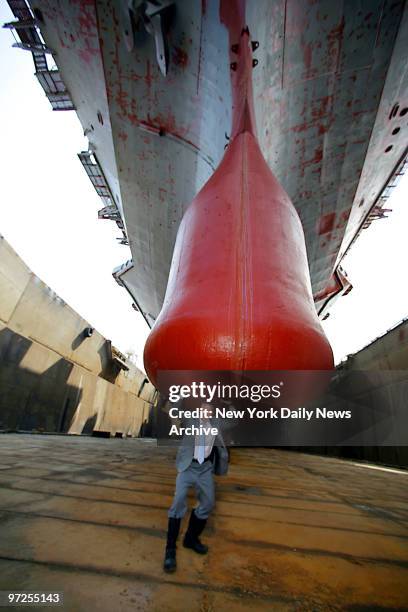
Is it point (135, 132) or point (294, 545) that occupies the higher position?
point (135, 132)

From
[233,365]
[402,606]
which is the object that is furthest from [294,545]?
[233,365]

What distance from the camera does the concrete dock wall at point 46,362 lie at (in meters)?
6.05

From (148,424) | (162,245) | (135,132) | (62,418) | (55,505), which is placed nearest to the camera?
(55,505)

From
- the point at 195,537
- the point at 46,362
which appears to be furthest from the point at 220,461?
the point at 46,362

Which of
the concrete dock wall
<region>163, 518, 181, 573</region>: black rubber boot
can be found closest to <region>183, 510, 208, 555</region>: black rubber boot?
<region>163, 518, 181, 573</region>: black rubber boot

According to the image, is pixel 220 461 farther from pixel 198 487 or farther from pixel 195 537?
pixel 195 537

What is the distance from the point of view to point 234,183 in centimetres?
271

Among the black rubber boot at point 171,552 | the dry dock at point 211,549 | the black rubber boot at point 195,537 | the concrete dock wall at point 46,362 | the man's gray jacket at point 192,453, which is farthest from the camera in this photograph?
the concrete dock wall at point 46,362

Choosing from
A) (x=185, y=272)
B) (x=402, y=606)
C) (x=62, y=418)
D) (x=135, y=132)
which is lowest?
(x=402, y=606)

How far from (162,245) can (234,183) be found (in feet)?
13.8

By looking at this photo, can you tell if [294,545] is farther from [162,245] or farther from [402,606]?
[162,245]

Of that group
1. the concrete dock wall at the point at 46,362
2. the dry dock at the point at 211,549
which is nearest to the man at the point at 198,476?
the dry dock at the point at 211,549

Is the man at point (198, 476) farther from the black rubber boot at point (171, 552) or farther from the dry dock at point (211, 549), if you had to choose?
the dry dock at point (211, 549)

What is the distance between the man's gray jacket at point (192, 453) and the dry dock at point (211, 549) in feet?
1.09
